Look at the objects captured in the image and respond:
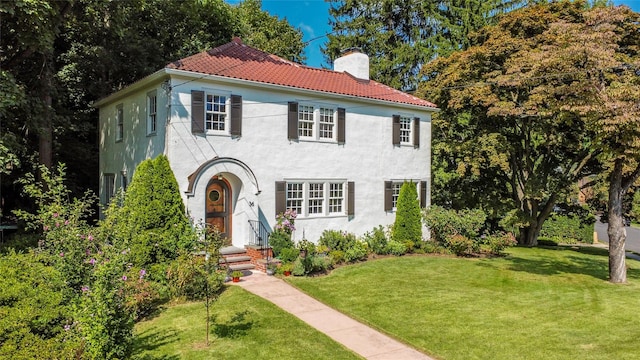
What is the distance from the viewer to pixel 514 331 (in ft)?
30.4

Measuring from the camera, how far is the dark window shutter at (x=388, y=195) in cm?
1942

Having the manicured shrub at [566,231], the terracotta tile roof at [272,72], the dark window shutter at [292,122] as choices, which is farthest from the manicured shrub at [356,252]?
the manicured shrub at [566,231]

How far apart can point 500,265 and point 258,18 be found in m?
29.4

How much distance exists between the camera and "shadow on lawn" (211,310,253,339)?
897 centimetres

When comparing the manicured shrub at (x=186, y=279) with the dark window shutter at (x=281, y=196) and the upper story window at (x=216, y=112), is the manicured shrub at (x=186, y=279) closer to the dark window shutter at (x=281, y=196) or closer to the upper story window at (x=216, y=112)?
the dark window shutter at (x=281, y=196)

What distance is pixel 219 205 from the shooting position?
610 inches

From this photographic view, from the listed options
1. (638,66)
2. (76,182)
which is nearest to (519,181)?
(638,66)

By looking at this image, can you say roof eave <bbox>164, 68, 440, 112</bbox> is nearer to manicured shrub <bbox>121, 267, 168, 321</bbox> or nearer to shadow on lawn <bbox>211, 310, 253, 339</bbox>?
manicured shrub <bbox>121, 267, 168, 321</bbox>

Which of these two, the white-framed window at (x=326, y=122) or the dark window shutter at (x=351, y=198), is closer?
the white-framed window at (x=326, y=122)

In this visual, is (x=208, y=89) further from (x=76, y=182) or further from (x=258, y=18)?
(x=258, y=18)

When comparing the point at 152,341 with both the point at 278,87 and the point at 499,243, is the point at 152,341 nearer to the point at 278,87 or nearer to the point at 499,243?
the point at 278,87

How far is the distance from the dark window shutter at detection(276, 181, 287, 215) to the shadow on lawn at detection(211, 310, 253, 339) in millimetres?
6353

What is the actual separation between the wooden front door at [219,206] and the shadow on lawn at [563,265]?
1127 cm

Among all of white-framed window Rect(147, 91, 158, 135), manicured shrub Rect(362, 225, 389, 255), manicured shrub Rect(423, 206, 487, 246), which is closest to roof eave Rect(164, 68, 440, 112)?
white-framed window Rect(147, 91, 158, 135)
